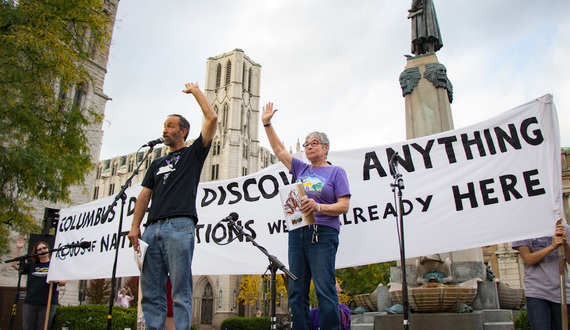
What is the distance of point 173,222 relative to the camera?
332 cm

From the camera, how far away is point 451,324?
18.1 ft

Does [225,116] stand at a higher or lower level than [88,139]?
higher

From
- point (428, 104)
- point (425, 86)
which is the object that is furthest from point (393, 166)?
point (425, 86)

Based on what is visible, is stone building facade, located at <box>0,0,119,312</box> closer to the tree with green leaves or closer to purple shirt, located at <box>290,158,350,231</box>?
the tree with green leaves

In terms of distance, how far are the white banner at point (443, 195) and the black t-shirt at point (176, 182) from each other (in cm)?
Result: 208

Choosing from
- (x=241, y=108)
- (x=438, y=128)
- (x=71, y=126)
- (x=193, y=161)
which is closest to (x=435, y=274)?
(x=438, y=128)

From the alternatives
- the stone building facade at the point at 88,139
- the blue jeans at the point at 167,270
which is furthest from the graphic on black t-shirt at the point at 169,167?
the stone building facade at the point at 88,139

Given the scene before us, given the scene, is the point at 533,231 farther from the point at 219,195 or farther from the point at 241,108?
the point at 241,108

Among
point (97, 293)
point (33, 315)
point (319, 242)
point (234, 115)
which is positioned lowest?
point (97, 293)

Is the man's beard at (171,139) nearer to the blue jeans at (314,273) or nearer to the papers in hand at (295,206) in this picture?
the papers in hand at (295,206)

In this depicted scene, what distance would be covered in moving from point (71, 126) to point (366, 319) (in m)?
8.64

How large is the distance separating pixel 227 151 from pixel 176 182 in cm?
6501

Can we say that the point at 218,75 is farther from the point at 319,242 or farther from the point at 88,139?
the point at 319,242

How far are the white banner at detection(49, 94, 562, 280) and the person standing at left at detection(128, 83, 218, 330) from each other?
83.0 inches
